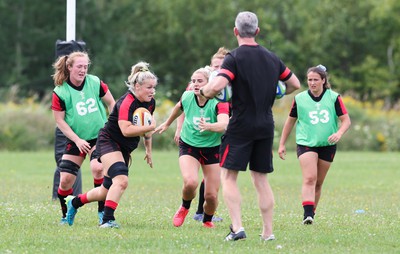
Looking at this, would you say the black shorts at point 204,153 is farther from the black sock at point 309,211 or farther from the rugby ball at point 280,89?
the rugby ball at point 280,89

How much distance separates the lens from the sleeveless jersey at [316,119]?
11.7 meters

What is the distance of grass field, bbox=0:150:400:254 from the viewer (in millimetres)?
9031

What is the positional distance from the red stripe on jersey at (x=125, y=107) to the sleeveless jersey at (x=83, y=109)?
94 cm

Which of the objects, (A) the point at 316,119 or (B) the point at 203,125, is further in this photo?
(A) the point at 316,119

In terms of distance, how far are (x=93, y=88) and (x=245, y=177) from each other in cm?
1171

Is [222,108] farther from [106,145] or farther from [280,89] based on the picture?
[280,89]

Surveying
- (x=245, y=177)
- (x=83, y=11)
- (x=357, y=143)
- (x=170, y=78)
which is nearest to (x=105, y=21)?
(x=83, y=11)

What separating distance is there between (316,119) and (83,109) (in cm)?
283

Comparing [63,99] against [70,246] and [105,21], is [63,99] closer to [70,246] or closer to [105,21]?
[70,246]

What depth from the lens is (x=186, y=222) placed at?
38.4 ft

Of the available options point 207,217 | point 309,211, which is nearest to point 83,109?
point 207,217

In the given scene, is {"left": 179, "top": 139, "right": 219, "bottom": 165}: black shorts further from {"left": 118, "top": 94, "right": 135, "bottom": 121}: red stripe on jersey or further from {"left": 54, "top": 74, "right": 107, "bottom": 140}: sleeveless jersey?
{"left": 118, "top": 94, "right": 135, "bottom": 121}: red stripe on jersey

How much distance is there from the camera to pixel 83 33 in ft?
182

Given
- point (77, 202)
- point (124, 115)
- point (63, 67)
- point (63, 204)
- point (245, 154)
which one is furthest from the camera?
point (63, 204)
